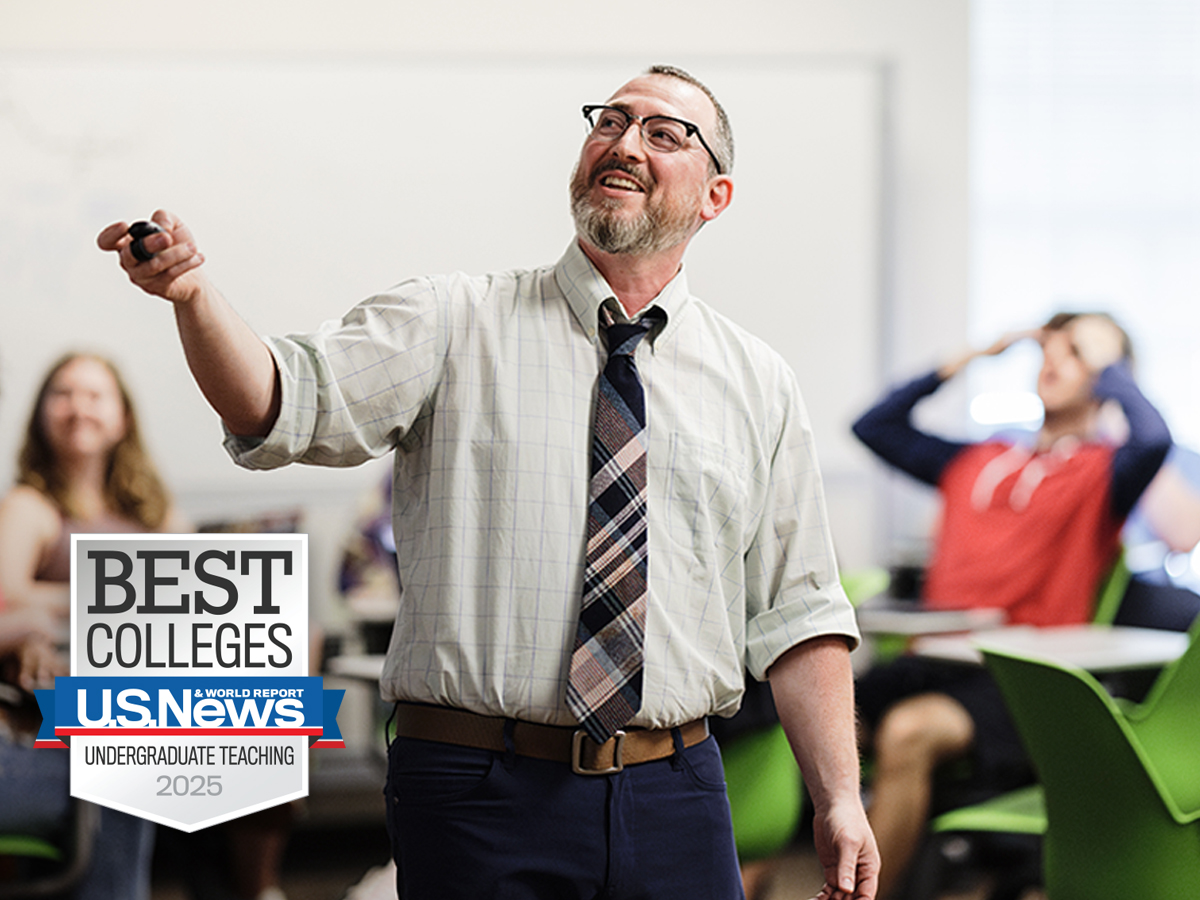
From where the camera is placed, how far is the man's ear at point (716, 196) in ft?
5.01

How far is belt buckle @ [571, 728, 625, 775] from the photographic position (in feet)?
4.18

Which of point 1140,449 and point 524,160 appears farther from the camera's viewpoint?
point 524,160

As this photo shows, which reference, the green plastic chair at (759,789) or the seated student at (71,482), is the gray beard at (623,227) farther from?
the seated student at (71,482)

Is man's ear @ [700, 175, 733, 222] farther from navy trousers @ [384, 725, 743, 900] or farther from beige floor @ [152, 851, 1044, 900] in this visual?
beige floor @ [152, 851, 1044, 900]

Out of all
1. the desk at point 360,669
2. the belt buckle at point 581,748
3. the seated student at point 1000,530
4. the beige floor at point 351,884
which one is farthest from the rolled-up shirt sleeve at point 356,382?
the beige floor at point 351,884

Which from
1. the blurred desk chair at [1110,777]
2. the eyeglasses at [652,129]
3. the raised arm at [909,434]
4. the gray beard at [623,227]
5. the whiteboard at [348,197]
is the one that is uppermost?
the whiteboard at [348,197]

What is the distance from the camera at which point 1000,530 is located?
12.3ft

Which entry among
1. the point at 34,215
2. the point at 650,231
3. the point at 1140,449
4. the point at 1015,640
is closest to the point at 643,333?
the point at 650,231

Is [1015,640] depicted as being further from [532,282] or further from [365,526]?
[365,526]

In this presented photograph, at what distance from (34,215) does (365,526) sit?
1.65 m

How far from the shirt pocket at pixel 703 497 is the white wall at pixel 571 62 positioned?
307cm

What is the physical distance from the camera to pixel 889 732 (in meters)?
3.10

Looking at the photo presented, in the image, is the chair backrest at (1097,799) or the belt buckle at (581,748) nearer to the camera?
the belt buckle at (581,748)

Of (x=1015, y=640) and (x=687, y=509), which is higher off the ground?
(x=687, y=509)
